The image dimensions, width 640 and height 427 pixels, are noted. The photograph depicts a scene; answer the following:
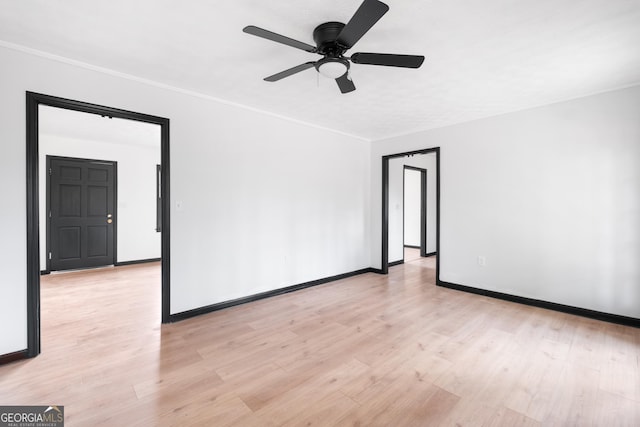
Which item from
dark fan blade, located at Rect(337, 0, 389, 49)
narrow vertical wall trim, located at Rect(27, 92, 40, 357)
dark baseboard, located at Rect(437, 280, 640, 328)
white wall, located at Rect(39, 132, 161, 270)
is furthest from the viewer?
white wall, located at Rect(39, 132, 161, 270)

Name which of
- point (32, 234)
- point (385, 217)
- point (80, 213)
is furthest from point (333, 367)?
point (80, 213)

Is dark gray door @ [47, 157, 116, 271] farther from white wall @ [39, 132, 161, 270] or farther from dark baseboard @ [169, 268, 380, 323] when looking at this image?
dark baseboard @ [169, 268, 380, 323]

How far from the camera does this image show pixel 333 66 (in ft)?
6.88

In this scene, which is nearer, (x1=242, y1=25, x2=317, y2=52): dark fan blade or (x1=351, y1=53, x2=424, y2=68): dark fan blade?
(x1=242, y1=25, x2=317, y2=52): dark fan blade

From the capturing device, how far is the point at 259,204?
149 inches

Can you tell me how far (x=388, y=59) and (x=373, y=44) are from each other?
0.42 metres

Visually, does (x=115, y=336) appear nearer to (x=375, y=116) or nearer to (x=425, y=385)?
(x=425, y=385)

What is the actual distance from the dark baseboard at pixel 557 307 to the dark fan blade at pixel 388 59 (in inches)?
130

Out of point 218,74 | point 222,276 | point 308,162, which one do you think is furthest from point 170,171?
point 308,162

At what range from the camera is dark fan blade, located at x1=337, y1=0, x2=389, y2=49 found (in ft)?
4.79

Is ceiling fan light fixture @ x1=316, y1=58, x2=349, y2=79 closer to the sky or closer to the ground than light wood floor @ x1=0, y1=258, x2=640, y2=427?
closer to the sky

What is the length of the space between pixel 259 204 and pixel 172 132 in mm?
1300

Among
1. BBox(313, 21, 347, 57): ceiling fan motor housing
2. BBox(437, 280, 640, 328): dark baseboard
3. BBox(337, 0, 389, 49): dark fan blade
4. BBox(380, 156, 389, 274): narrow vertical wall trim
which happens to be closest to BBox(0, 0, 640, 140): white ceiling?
BBox(313, 21, 347, 57): ceiling fan motor housing

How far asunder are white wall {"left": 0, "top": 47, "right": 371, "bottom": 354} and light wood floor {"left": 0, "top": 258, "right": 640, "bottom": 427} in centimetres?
52
